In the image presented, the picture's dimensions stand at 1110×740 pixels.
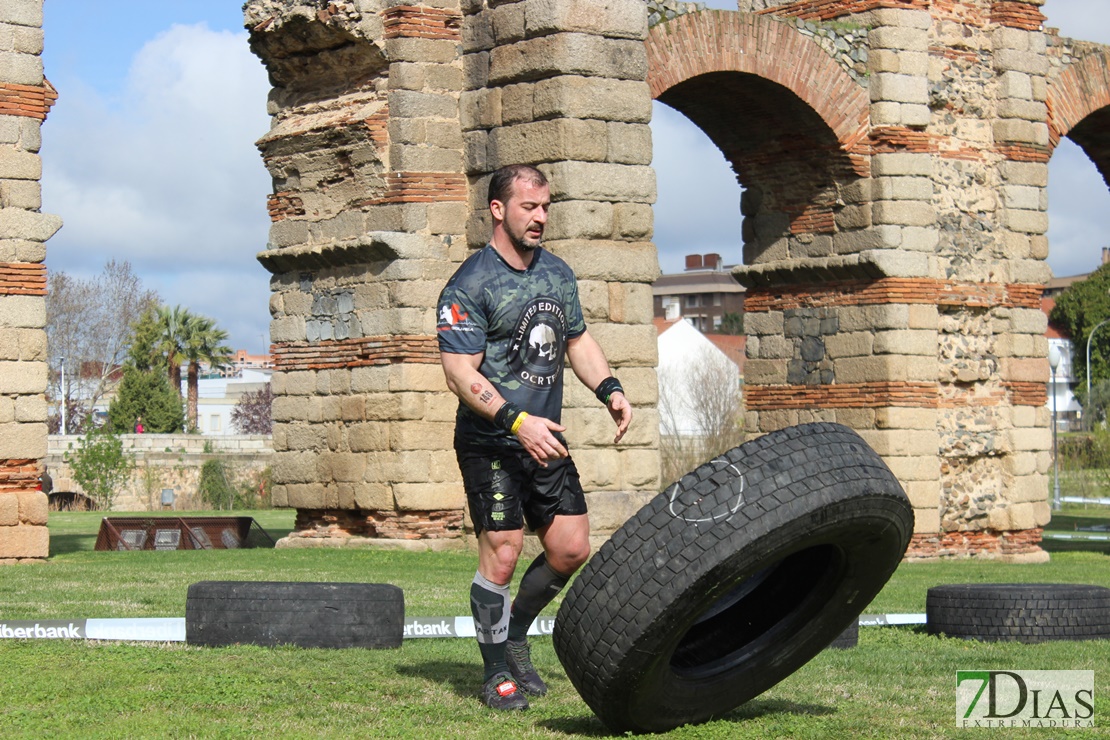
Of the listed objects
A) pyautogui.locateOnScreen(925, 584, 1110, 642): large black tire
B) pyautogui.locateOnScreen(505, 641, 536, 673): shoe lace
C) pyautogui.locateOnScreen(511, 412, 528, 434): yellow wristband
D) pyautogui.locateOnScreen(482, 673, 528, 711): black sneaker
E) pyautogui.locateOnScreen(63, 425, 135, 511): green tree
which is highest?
pyautogui.locateOnScreen(511, 412, 528, 434): yellow wristband

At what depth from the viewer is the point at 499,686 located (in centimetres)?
596

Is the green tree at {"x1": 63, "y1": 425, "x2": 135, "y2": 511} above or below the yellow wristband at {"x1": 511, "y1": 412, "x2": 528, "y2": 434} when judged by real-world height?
below

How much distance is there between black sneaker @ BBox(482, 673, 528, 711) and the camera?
591 cm

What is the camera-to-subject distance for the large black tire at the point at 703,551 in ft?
16.7

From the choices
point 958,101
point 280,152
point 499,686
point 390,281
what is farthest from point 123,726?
point 958,101

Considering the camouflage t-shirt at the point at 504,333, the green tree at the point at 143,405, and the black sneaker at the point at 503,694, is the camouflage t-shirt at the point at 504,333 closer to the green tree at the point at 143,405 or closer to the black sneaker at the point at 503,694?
the black sneaker at the point at 503,694

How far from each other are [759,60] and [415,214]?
13.3 feet

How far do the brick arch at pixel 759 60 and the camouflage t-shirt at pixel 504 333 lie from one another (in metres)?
9.96

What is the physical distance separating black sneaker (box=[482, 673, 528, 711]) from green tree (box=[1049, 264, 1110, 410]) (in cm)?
6859

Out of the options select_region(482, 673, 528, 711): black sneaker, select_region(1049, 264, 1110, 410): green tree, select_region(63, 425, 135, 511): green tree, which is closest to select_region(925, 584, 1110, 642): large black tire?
select_region(482, 673, 528, 711): black sneaker

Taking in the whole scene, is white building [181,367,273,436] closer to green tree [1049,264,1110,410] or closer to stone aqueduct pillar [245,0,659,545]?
green tree [1049,264,1110,410]

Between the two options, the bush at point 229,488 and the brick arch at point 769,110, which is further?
the bush at point 229,488

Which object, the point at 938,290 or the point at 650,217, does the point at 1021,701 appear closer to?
the point at 650,217

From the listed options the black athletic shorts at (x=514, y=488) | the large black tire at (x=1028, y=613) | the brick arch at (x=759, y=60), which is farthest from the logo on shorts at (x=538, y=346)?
the brick arch at (x=759, y=60)
